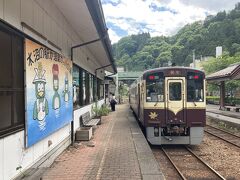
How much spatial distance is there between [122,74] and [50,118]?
55.1 meters

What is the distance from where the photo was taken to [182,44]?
3844 inches

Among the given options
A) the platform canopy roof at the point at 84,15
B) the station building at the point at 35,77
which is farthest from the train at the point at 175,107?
the station building at the point at 35,77

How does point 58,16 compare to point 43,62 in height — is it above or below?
above

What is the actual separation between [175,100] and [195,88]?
0.85 metres

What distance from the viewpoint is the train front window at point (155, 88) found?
1252cm

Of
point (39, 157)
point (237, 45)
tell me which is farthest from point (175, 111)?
point (237, 45)

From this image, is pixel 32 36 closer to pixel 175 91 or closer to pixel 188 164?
pixel 188 164

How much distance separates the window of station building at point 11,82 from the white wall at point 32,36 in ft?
0.54

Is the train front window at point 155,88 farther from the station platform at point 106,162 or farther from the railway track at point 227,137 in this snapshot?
the railway track at point 227,137

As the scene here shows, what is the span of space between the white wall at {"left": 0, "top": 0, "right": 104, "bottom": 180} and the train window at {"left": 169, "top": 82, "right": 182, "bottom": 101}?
13.1 feet

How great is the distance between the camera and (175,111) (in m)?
12.3

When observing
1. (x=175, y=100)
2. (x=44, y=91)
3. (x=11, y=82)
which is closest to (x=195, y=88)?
(x=175, y=100)

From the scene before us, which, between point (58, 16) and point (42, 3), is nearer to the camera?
point (42, 3)

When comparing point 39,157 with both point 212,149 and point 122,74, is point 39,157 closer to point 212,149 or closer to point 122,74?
point 212,149
